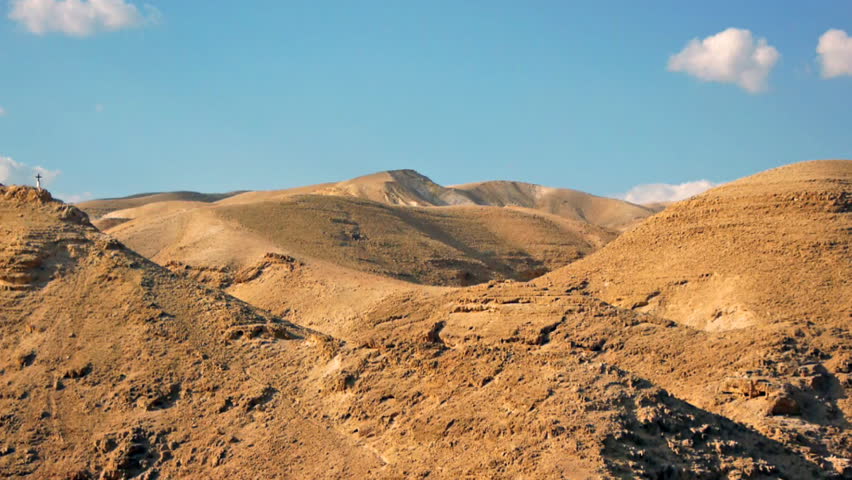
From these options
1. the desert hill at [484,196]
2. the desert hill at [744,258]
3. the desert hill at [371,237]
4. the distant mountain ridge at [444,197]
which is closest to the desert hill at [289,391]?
the desert hill at [744,258]

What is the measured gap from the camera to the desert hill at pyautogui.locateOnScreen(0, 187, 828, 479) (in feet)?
43.6

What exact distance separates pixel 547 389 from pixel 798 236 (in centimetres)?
1300

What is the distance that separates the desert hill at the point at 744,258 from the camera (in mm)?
22516

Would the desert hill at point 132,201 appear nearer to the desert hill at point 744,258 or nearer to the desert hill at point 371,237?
the desert hill at point 371,237

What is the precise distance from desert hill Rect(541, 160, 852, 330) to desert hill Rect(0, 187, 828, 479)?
3195 millimetres

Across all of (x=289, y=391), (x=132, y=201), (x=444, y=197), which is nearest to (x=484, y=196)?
(x=444, y=197)

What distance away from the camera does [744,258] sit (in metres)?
24.5

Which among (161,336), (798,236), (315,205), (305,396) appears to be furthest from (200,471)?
(315,205)

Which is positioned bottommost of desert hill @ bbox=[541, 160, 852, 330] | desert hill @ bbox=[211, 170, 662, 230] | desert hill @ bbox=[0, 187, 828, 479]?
desert hill @ bbox=[0, 187, 828, 479]

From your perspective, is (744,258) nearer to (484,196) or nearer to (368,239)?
(368,239)

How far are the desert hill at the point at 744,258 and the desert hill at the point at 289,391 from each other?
3.19 meters

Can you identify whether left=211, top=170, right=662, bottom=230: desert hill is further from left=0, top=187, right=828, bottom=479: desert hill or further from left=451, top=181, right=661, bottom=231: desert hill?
left=0, top=187, right=828, bottom=479: desert hill

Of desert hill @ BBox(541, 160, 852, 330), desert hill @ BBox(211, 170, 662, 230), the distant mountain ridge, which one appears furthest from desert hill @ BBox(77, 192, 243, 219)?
desert hill @ BBox(541, 160, 852, 330)

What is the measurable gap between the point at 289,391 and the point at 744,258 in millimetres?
12916
